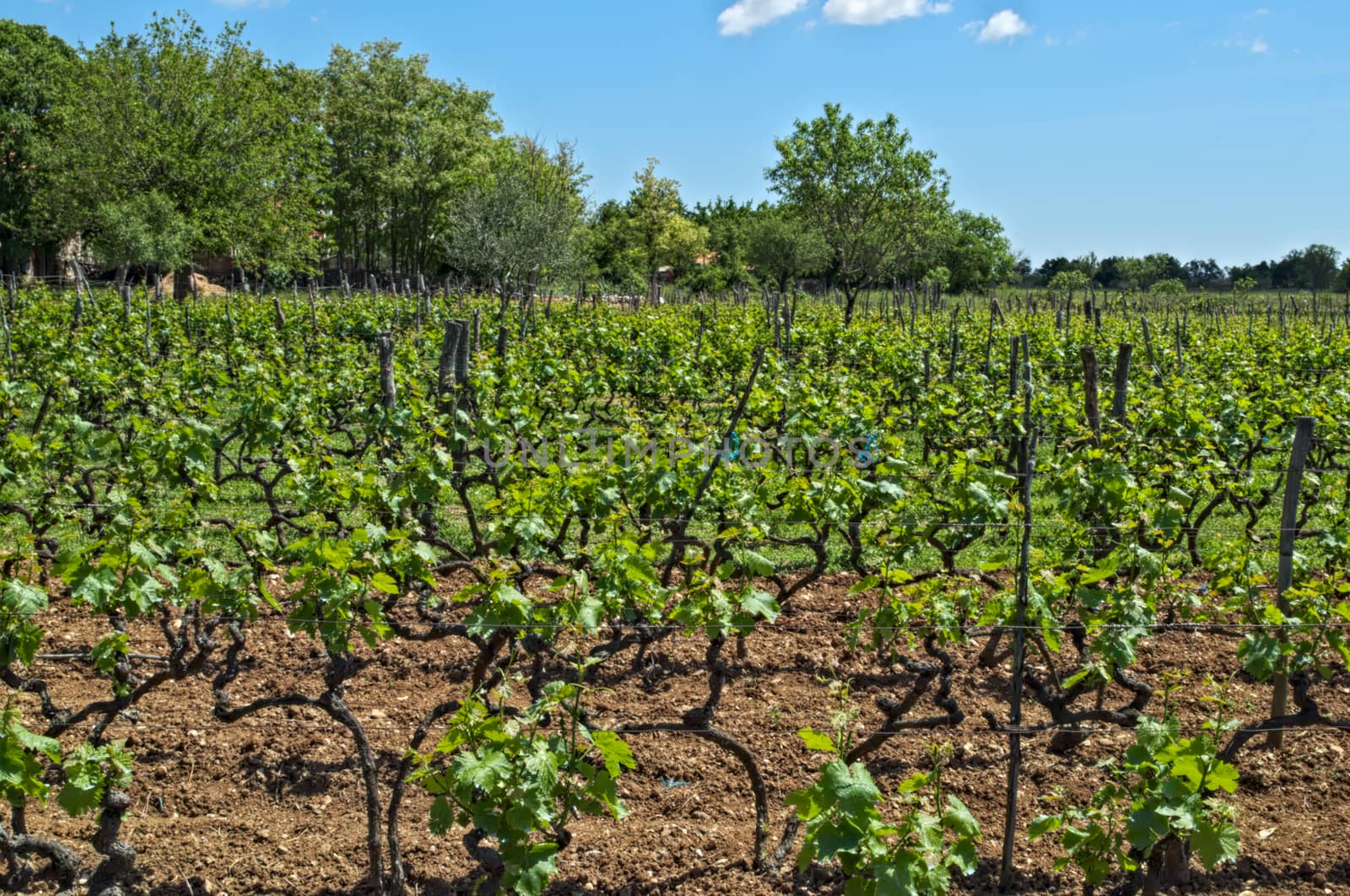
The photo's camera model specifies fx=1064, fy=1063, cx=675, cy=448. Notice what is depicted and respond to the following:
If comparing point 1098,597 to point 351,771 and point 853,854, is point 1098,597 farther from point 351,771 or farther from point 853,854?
point 351,771

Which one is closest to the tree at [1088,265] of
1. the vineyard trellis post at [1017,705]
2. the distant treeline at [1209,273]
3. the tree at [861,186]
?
the distant treeline at [1209,273]

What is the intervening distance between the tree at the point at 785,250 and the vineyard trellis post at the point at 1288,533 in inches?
1533

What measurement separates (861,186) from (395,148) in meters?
22.5

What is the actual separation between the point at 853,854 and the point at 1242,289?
55812mm

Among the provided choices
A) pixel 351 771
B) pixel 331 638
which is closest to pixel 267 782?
pixel 351 771

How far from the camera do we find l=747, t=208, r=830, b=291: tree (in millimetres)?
44531

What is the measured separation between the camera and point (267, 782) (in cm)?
404

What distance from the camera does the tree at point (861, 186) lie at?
30062 mm

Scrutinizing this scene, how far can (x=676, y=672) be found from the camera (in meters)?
4.96

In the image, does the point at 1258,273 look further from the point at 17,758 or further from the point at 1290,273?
the point at 17,758

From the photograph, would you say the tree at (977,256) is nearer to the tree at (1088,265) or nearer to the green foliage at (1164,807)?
the tree at (1088,265)

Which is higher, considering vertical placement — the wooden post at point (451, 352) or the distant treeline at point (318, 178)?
the distant treeline at point (318, 178)

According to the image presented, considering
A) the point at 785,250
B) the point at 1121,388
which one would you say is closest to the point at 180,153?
the point at 785,250

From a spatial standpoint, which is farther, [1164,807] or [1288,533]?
[1288,533]
